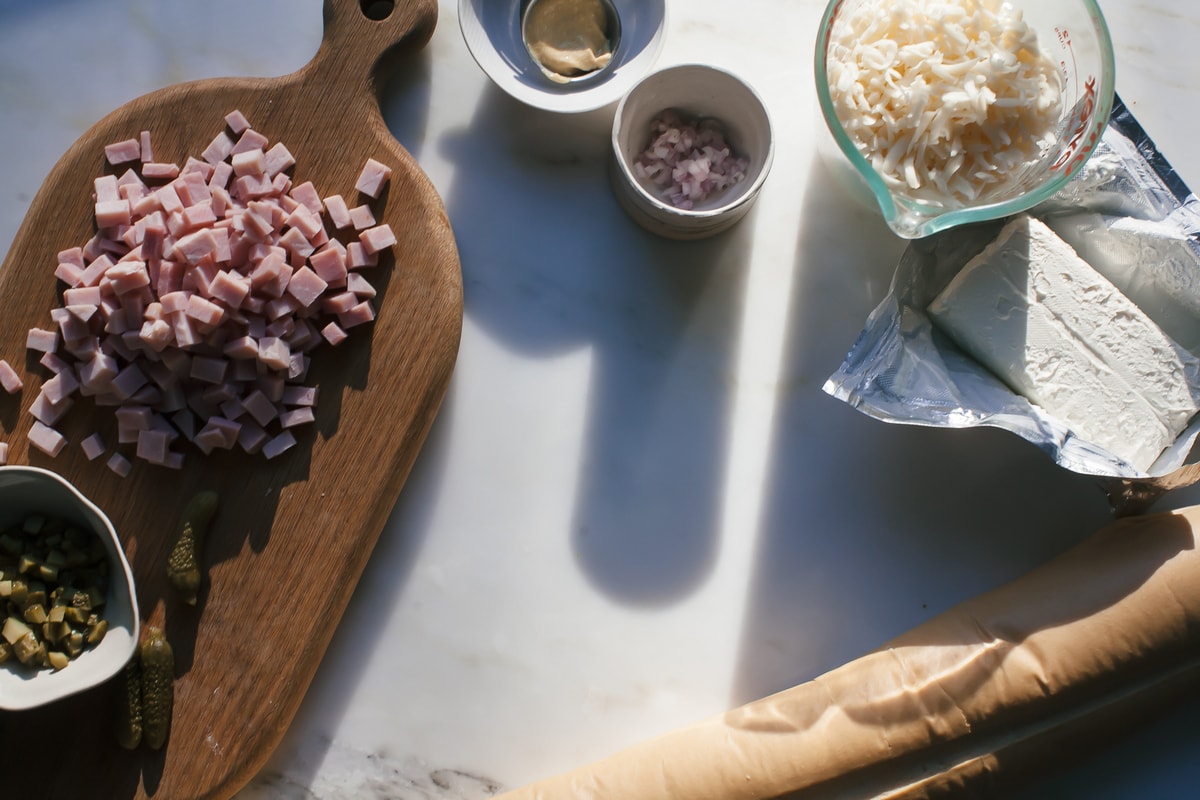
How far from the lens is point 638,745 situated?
4.16ft

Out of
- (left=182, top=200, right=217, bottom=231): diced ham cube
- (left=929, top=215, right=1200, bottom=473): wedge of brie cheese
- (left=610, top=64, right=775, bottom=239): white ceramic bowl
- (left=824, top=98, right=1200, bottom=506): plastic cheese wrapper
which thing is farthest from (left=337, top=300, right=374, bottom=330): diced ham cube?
(left=929, top=215, right=1200, bottom=473): wedge of brie cheese

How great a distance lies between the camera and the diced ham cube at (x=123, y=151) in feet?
4.11

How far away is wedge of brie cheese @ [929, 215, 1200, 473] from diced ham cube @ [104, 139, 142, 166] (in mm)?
1243

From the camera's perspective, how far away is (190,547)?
1.20 metres

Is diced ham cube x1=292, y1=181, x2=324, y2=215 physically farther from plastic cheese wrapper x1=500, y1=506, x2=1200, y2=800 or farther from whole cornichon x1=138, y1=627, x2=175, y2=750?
plastic cheese wrapper x1=500, y1=506, x2=1200, y2=800

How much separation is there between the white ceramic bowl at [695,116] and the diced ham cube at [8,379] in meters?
0.92

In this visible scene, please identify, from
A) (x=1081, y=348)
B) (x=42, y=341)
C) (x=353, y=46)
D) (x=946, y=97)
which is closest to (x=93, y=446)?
(x=42, y=341)

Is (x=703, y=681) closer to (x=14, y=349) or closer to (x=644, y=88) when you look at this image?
(x=644, y=88)

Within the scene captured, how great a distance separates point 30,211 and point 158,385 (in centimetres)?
33

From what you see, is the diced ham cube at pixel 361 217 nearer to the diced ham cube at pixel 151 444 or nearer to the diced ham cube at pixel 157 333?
the diced ham cube at pixel 157 333

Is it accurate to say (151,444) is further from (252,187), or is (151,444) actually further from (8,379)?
(252,187)

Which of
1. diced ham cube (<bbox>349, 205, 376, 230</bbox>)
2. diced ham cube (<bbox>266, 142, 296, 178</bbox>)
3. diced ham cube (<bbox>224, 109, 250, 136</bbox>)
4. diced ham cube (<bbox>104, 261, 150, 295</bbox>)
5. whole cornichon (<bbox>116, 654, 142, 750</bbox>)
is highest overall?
diced ham cube (<bbox>224, 109, 250, 136</bbox>)

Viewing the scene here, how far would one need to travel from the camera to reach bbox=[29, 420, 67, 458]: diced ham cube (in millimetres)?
1216

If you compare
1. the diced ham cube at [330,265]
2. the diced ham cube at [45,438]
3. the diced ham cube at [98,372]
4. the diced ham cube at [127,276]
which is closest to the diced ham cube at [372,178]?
the diced ham cube at [330,265]
